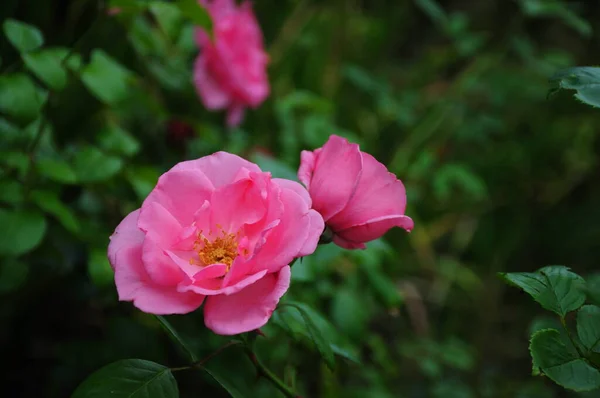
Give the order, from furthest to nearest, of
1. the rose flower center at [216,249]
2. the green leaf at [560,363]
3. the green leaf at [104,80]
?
the green leaf at [104,80], the rose flower center at [216,249], the green leaf at [560,363]

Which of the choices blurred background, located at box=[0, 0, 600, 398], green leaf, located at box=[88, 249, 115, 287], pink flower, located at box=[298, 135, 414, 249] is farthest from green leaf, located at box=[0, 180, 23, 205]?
pink flower, located at box=[298, 135, 414, 249]

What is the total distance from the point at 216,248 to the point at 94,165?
1.01ft

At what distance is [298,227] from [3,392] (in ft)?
2.54

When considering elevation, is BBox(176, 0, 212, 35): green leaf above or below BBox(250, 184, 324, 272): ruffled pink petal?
above

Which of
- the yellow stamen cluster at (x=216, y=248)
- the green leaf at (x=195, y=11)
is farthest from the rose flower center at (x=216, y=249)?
the green leaf at (x=195, y=11)

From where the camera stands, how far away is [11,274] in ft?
2.37

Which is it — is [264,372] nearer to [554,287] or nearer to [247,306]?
[247,306]

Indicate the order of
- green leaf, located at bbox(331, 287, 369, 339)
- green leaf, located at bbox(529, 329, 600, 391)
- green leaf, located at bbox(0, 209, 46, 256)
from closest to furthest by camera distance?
1. green leaf, located at bbox(529, 329, 600, 391)
2. green leaf, located at bbox(0, 209, 46, 256)
3. green leaf, located at bbox(331, 287, 369, 339)

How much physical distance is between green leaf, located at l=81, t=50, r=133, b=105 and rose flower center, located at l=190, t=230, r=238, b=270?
12.5 inches

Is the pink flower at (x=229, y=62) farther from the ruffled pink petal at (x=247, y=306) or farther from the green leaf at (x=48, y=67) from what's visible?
the ruffled pink petal at (x=247, y=306)

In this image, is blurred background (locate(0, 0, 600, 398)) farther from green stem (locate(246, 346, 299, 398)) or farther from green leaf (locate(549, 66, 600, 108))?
green leaf (locate(549, 66, 600, 108))

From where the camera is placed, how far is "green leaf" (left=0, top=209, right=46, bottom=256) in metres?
0.66

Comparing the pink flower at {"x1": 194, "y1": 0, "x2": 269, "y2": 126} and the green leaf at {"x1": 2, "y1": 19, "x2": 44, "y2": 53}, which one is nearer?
the green leaf at {"x1": 2, "y1": 19, "x2": 44, "y2": 53}

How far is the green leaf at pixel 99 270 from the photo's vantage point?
737mm
